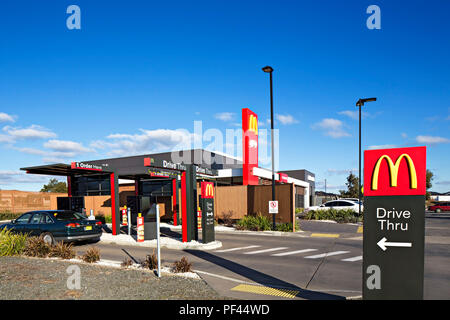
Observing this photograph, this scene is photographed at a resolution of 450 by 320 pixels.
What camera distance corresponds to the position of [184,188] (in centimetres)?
1338

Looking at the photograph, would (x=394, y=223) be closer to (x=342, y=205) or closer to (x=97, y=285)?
(x=97, y=285)

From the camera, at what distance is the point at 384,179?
4.84 metres

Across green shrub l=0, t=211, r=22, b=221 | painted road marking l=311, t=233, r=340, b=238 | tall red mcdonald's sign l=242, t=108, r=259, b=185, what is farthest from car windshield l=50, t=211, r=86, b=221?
green shrub l=0, t=211, r=22, b=221

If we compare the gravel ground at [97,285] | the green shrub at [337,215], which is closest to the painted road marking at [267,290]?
the gravel ground at [97,285]

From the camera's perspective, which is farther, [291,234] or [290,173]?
[290,173]

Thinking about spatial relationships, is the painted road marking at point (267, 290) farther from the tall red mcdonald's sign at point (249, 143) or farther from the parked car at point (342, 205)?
the parked car at point (342, 205)

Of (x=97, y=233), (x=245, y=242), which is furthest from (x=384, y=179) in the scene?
(x=97, y=233)

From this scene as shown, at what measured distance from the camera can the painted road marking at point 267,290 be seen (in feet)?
20.5

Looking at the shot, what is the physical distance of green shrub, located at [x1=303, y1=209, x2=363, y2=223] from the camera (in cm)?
2239

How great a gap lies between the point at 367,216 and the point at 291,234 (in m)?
11.8

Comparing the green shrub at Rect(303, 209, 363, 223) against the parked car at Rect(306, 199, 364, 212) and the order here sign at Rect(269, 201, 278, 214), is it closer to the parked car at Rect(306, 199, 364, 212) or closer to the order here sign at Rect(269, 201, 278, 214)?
the parked car at Rect(306, 199, 364, 212)
